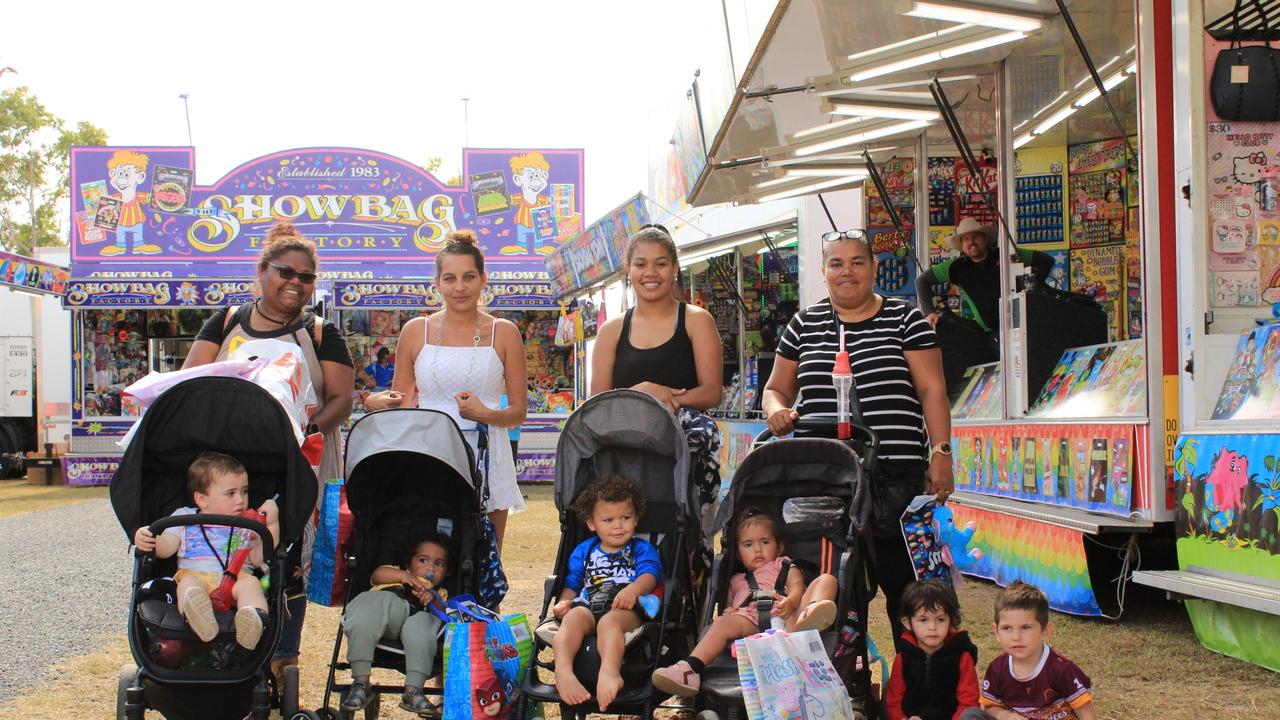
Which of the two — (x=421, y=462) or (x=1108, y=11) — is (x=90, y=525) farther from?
(x=1108, y=11)

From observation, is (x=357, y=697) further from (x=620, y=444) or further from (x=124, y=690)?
(x=620, y=444)

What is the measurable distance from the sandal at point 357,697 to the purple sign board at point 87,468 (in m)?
15.0

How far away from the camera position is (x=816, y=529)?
13.2 feet

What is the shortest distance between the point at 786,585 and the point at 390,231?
15.1m

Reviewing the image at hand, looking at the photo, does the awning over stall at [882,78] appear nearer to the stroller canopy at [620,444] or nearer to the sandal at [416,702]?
the stroller canopy at [620,444]

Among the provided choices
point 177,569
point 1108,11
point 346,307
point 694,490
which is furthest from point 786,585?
point 346,307

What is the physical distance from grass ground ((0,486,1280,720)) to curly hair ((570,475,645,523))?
112 centimetres

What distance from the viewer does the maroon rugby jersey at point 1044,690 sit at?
11.2 feet

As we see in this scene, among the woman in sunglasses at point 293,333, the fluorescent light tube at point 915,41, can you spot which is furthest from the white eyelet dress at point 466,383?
the fluorescent light tube at point 915,41

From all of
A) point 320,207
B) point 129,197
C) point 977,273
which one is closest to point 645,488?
point 977,273

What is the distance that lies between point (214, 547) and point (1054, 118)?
22.5 ft

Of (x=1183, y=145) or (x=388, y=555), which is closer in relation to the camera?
(x=388, y=555)

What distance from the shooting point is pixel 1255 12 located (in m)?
5.18

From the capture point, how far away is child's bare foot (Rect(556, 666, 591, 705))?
3.54 m
